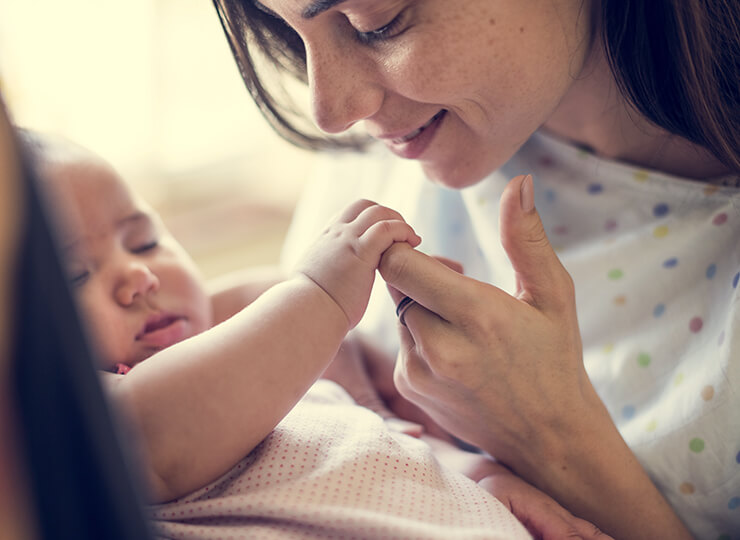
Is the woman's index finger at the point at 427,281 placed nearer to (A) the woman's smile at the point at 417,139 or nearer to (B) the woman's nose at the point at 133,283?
(A) the woman's smile at the point at 417,139

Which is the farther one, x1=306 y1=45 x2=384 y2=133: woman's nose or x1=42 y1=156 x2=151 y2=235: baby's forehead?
x1=42 y1=156 x2=151 y2=235: baby's forehead

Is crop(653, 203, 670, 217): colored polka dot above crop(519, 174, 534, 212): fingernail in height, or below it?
below


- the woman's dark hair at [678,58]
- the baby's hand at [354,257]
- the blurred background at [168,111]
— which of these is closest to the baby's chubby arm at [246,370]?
the baby's hand at [354,257]

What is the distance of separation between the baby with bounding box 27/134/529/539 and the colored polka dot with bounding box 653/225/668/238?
402 mm

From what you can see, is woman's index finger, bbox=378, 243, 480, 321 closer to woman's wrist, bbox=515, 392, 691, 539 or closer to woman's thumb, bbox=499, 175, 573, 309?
woman's thumb, bbox=499, 175, 573, 309

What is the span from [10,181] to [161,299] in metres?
0.59

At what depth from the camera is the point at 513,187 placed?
27.2 inches

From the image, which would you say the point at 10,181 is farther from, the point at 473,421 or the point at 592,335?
the point at 592,335

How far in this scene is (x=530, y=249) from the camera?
70cm

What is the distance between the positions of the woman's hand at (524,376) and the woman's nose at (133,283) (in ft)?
1.13

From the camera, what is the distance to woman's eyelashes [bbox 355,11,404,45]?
724 millimetres

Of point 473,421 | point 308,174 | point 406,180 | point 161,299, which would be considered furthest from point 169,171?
point 473,421

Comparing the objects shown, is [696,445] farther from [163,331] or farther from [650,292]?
[163,331]

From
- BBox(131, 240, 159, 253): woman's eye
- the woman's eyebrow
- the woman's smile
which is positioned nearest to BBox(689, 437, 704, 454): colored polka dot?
the woman's smile
